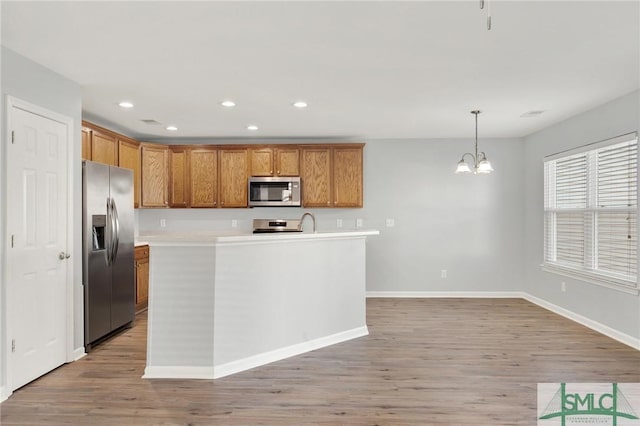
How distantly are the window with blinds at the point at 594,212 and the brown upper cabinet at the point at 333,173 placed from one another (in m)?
2.64

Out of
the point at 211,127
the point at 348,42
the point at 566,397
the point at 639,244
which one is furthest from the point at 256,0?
the point at 639,244

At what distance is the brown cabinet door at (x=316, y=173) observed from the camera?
6.46m

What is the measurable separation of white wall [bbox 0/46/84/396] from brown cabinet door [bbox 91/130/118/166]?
38.5 inches

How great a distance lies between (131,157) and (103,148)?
0.84 metres

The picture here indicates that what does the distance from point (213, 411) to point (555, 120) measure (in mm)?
5164

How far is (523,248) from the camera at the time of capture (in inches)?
264

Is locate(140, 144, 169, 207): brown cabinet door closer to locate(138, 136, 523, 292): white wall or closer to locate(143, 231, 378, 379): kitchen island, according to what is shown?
locate(138, 136, 523, 292): white wall

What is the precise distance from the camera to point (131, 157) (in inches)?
233

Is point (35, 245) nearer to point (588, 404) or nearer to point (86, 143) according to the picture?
point (86, 143)

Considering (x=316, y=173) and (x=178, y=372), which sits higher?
(x=316, y=173)

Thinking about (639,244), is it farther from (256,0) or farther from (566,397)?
(256,0)

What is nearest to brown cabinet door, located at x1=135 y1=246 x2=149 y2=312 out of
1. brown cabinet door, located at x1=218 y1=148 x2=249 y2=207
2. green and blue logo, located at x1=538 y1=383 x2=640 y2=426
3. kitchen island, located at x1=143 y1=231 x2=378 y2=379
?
brown cabinet door, located at x1=218 y1=148 x2=249 y2=207

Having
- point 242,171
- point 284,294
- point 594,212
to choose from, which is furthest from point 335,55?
point 594,212

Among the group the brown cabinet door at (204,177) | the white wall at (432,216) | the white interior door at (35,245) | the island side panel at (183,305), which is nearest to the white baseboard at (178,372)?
the island side panel at (183,305)
